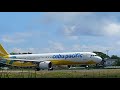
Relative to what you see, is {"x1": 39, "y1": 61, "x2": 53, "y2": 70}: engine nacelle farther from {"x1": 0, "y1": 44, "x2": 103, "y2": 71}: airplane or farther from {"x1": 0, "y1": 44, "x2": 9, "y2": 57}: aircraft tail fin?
{"x1": 0, "y1": 44, "x2": 9, "y2": 57}: aircraft tail fin

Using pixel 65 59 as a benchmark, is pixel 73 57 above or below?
above

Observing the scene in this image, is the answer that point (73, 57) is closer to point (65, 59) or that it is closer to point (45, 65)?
point (65, 59)

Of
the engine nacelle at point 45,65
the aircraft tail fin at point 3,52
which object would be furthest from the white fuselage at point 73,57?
the aircraft tail fin at point 3,52

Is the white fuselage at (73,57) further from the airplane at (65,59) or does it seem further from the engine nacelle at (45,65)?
the engine nacelle at (45,65)

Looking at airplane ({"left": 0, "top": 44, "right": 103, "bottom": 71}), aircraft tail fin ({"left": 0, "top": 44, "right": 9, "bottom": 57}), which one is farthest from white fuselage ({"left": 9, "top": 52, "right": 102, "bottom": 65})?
aircraft tail fin ({"left": 0, "top": 44, "right": 9, "bottom": 57})

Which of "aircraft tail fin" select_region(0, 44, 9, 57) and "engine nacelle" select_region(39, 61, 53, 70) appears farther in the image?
"aircraft tail fin" select_region(0, 44, 9, 57)

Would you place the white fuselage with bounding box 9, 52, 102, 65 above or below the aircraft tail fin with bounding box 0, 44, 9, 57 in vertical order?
below

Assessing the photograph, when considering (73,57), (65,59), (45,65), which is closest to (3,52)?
(45,65)

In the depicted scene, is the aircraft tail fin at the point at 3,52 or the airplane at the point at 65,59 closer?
the airplane at the point at 65,59

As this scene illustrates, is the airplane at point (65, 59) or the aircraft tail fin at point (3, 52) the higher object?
the aircraft tail fin at point (3, 52)
